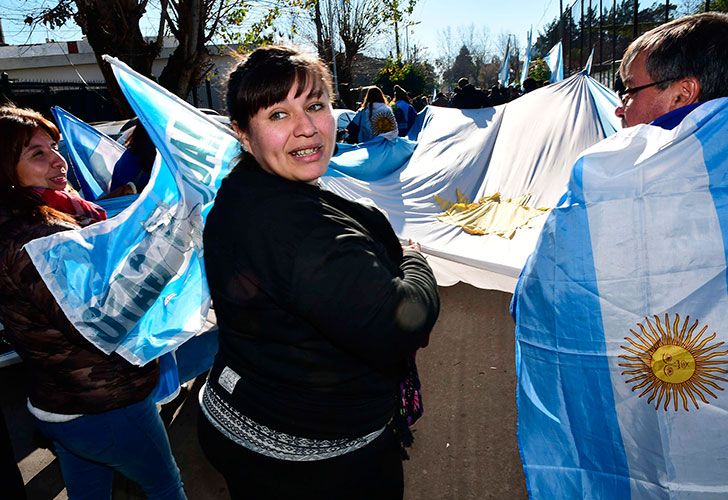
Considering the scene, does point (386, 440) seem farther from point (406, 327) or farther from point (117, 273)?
point (117, 273)

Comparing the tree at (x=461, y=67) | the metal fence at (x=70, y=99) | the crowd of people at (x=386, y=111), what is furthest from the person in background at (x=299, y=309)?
the tree at (x=461, y=67)

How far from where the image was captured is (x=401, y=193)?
448 centimetres

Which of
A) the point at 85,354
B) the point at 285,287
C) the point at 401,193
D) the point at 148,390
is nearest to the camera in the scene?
the point at 285,287

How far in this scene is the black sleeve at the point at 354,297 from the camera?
100 centimetres

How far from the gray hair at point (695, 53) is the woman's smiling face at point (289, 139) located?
1.28 m

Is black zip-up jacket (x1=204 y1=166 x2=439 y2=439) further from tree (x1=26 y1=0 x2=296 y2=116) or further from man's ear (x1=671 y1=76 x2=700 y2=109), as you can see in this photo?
tree (x1=26 y1=0 x2=296 y2=116)

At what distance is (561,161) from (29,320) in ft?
11.2

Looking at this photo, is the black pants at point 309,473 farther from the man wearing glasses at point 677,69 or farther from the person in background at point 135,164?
the person in background at point 135,164

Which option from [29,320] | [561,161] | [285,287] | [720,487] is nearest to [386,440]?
[285,287]

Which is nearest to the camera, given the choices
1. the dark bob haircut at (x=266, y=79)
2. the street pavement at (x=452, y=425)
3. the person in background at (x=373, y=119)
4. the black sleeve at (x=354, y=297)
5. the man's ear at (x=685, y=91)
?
the black sleeve at (x=354, y=297)

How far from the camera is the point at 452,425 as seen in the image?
10.0ft

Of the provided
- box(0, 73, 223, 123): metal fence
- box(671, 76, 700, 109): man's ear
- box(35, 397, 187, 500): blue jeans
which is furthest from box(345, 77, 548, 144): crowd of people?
box(0, 73, 223, 123): metal fence

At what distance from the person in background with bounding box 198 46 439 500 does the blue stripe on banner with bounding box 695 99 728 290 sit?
921mm

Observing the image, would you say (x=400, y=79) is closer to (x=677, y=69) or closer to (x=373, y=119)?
(x=373, y=119)
